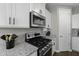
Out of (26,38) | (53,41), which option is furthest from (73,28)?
(26,38)

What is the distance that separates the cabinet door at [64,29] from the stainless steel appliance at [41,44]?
0.71 ft

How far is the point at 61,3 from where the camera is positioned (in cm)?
131

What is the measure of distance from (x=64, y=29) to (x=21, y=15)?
0.74m

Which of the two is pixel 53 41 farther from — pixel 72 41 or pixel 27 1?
pixel 27 1

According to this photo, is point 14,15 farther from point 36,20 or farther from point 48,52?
point 48,52

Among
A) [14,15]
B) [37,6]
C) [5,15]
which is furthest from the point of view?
[37,6]

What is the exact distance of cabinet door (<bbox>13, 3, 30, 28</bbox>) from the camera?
1312 mm

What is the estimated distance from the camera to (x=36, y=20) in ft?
Result: 5.61

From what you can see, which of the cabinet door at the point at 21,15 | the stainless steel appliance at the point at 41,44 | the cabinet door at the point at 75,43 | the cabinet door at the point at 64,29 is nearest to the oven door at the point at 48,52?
the stainless steel appliance at the point at 41,44

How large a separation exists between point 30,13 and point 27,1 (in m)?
0.23

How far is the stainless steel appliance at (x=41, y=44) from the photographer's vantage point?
1.43 metres

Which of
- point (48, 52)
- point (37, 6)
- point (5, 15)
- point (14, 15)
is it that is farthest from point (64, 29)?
point (5, 15)

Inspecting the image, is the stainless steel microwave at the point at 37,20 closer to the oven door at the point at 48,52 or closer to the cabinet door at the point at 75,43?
the oven door at the point at 48,52

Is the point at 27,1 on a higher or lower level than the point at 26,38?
higher
